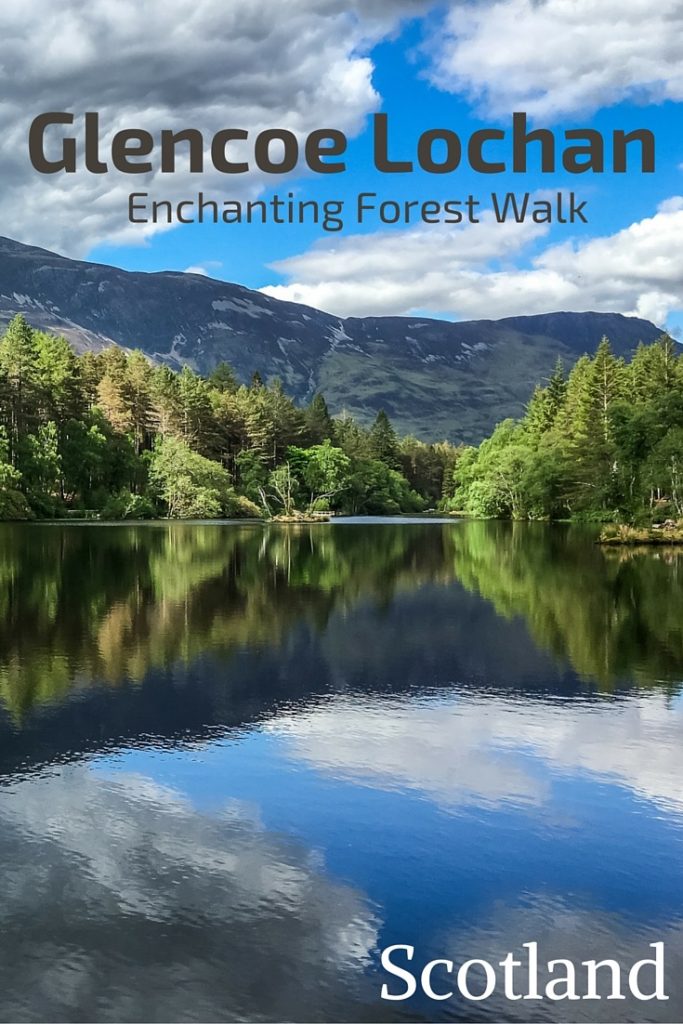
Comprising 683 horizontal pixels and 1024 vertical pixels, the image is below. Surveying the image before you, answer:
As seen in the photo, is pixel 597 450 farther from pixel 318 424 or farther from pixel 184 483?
pixel 318 424

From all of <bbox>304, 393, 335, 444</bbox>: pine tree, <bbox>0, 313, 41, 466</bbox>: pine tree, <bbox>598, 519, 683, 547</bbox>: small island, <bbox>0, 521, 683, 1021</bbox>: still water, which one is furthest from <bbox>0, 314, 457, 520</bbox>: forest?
<bbox>0, 521, 683, 1021</bbox>: still water

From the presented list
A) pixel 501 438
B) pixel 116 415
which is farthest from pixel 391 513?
pixel 116 415

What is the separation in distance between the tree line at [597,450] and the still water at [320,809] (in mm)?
49303

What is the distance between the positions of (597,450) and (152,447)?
62.5 metres

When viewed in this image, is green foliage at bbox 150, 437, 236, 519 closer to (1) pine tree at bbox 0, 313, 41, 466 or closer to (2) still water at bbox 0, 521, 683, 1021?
(1) pine tree at bbox 0, 313, 41, 466

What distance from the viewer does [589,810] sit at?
10.5 m

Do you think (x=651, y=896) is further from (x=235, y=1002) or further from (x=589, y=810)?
(x=235, y=1002)

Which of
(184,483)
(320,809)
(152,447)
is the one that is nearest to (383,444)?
(152,447)

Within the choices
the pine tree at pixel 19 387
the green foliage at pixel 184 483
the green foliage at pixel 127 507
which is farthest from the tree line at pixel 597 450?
the pine tree at pixel 19 387

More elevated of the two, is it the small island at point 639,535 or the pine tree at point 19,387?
the pine tree at point 19,387

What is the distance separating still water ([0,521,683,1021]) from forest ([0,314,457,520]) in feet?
239

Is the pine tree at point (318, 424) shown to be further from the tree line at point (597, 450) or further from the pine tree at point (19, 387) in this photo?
the pine tree at point (19, 387)

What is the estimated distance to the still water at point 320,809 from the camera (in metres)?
6.92

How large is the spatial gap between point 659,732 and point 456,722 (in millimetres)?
3039
